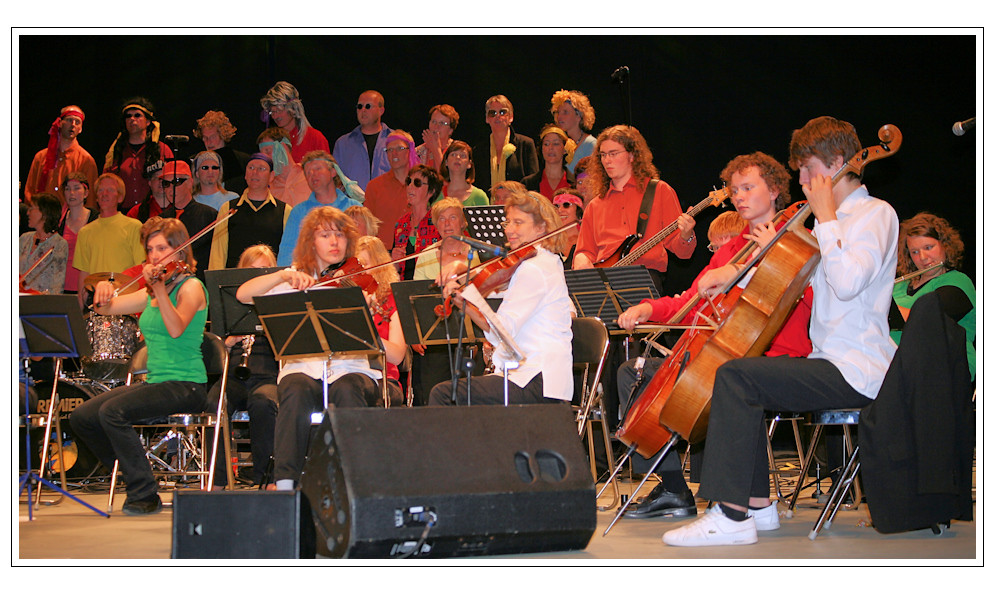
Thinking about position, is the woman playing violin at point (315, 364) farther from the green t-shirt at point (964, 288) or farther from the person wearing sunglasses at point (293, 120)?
the person wearing sunglasses at point (293, 120)

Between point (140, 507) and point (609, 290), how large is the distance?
2.29 metres

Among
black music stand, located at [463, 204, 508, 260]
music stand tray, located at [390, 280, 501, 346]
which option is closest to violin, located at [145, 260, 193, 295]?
music stand tray, located at [390, 280, 501, 346]

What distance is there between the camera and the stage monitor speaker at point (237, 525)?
251 centimetres

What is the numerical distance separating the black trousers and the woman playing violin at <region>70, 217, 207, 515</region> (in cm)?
251

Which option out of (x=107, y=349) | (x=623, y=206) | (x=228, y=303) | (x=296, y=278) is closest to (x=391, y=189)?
(x=623, y=206)

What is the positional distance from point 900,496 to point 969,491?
1.22 feet

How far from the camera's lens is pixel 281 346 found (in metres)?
3.72

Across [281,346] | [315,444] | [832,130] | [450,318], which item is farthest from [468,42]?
[315,444]

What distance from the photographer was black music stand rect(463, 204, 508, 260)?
457 centimetres

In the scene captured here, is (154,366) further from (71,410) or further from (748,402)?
(748,402)

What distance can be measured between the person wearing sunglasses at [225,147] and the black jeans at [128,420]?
10.6 feet

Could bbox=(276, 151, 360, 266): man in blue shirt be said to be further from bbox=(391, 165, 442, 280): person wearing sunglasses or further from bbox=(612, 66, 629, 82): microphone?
bbox=(612, 66, 629, 82): microphone

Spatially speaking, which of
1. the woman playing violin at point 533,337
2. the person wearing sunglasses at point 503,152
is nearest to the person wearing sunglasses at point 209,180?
the person wearing sunglasses at point 503,152

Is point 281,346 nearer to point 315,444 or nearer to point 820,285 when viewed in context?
point 315,444
